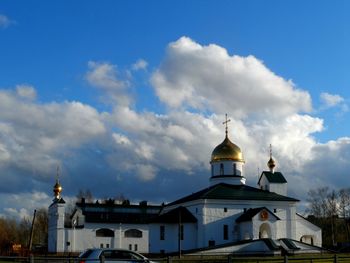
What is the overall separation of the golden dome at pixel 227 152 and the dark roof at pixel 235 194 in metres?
3.53

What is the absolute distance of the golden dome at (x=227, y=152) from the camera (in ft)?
229

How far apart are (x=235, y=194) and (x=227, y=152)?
681cm

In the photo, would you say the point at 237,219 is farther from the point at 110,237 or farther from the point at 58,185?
the point at 58,185

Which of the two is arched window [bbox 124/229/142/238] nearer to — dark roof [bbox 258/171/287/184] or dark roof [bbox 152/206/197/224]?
dark roof [bbox 152/206/197/224]

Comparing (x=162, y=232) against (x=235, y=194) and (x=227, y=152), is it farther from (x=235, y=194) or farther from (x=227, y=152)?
(x=227, y=152)

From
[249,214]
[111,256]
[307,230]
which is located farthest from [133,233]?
[111,256]

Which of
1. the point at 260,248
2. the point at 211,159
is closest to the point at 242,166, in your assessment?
the point at 211,159

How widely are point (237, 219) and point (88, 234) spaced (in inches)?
997

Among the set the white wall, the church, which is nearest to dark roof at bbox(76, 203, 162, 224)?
the church

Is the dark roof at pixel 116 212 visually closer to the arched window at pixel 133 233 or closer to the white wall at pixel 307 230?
the arched window at pixel 133 233

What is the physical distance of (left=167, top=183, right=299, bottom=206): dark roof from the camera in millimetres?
63750

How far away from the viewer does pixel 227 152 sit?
229 ft

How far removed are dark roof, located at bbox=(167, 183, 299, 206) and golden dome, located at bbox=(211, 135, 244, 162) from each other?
353cm

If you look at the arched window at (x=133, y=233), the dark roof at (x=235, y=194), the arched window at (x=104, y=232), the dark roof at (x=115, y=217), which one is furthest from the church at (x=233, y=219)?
the arched window at (x=133, y=233)
